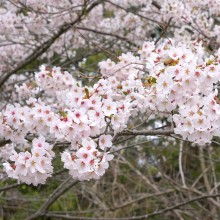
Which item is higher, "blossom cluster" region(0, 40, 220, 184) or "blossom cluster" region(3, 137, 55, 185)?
"blossom cluster" region(0, 40, 220, 184)

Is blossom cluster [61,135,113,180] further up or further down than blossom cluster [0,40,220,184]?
further down

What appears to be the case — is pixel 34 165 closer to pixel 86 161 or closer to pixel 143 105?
pixel 86 161

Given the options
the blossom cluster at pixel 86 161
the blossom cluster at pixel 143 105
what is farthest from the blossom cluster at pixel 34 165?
the blossom cluster at pixel 86 161

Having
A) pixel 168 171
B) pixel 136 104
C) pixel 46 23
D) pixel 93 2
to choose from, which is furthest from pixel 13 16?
pixel 168 171

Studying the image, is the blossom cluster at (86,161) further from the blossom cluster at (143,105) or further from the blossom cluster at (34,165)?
the blossom cluster at (34,165)

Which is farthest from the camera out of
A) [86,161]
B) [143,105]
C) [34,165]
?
[143,105]

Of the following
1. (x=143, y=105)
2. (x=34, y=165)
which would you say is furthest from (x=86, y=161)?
(x=143, y=105)

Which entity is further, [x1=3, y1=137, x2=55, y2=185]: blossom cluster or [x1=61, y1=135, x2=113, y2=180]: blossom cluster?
[x1=3, y1=137, x2=55, y2=185]: blossom cluster

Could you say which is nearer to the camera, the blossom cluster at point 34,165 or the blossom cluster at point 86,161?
the blossom cluster at point 86,161

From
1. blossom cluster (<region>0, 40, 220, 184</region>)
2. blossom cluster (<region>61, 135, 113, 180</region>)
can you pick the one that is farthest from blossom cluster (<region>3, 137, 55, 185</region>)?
blossom cluster (<region>61, 135, 113, 180</region>)

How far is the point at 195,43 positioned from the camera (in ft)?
11.9

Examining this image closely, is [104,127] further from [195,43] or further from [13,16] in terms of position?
[13,16]

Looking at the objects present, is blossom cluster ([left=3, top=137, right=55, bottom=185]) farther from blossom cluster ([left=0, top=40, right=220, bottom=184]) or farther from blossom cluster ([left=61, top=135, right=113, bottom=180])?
blossom cluster ([left=61, top=135, right=113, bottom=180])

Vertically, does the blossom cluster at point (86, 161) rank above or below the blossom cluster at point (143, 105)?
below
